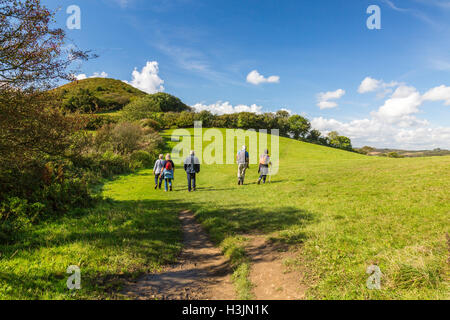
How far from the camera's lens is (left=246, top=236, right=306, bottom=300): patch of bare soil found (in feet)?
15.0

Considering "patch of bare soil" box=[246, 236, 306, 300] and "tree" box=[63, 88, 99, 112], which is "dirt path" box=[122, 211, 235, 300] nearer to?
"patch of bare soil" box=[246, 236, 306, 300]

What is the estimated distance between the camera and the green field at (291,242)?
4.22 meters

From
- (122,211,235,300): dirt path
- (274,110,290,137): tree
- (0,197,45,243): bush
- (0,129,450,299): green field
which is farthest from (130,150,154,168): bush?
(274,110,290,137): tree

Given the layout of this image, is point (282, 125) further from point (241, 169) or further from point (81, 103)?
point (81, 103)

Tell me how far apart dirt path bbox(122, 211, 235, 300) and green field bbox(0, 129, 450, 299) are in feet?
1.09

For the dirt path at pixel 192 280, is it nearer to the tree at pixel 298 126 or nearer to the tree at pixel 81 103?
the tree at pixel 81 103

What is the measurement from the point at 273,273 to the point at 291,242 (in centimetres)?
166

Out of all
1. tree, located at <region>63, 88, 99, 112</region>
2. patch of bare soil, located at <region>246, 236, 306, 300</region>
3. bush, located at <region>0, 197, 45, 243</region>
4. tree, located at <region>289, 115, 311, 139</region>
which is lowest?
patch of bare soil, located at <region>246, 236, 306, 300</region>

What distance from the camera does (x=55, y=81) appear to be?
23.1 feet

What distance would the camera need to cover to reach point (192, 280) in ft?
17.8

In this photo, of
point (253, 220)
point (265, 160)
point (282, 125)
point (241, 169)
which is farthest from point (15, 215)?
point (282, 125)

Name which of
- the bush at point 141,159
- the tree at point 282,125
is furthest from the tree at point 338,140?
the bush at point 141,159
